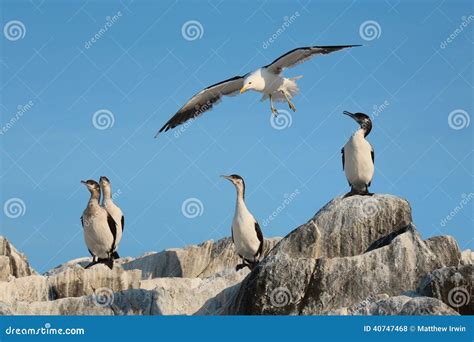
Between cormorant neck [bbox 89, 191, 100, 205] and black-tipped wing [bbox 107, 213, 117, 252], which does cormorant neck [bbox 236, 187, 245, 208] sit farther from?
cormorant neck [bbox 89, 191, 100, 205]

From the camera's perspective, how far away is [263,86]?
21.9 metres

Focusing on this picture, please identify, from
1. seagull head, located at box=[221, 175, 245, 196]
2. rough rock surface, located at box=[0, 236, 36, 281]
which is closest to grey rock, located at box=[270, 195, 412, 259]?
seagull head, located at box=[221, 175, 245, 196]

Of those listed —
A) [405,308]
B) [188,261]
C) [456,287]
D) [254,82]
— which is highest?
[254,82]

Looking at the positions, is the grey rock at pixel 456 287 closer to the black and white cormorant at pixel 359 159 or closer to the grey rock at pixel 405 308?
the grey rock at pixel 405 308

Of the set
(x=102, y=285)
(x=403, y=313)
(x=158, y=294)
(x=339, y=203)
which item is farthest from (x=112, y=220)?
(x=403, y=313)

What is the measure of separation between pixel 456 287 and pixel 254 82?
26.6 feet

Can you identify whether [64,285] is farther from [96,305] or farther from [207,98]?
[207,98]

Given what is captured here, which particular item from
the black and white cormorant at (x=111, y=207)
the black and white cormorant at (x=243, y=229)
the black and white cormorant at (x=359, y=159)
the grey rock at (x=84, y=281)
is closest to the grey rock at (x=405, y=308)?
the black and white cormorant at (x=243, y=229)

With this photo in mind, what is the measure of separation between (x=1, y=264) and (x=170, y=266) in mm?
4890

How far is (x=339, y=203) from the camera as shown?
1998 cm

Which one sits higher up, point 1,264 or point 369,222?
point 369,222

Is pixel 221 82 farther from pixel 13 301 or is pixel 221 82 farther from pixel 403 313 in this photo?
pixel 403 313

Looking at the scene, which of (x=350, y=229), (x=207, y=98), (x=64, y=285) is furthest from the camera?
(x=207, y=98)

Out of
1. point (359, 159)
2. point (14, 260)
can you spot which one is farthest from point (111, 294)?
point (14, 260)
